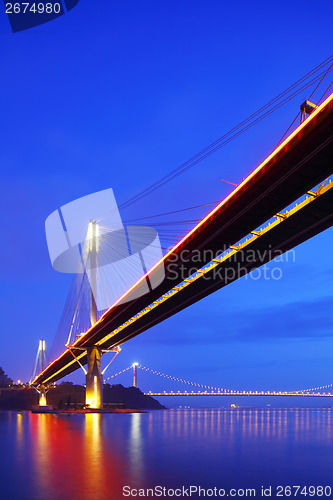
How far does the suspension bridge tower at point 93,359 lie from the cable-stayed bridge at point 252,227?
606 cm

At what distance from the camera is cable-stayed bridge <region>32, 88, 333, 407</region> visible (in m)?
20.9

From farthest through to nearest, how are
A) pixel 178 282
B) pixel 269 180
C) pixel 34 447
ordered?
pixel 178 282 < pixel 269 180 < pixel 34 447

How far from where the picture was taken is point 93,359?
60.0m

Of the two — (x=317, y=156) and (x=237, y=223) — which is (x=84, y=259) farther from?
(x=317, y=156)

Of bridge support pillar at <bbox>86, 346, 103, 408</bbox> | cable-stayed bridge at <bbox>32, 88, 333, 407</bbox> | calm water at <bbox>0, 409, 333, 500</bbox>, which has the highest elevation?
cable-stayed bridge at <bbox>32, 88, 333, 407</bbox>

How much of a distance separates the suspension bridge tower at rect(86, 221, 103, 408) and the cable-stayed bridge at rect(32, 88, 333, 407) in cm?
606

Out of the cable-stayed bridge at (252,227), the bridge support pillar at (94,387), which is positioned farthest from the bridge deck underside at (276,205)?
the bridge support pillar at (94,387)

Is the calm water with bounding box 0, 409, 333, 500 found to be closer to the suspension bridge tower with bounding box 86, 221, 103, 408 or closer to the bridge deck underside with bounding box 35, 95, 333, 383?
the bridge deck underside with bounding box 35, 95, 333, 383

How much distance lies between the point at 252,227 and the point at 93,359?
37.8 meters

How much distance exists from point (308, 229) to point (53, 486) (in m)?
22.3

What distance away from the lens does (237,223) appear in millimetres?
27953

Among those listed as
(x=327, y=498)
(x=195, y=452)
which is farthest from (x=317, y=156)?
(x=327, y=498)

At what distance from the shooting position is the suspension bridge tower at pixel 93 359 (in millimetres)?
56000

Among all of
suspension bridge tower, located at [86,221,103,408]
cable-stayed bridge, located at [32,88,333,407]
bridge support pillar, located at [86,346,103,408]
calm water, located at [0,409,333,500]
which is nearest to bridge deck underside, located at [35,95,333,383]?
cable-stayed bridge, located at [32,88,333,407]
